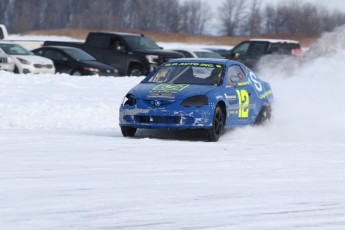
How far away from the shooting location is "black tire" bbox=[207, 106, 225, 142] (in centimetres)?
1314

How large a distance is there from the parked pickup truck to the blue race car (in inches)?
591

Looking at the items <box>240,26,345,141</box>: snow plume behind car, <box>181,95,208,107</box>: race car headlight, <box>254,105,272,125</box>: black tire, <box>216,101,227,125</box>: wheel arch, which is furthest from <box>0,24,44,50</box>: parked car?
<box>181,95,208,107</box>: race car headlight

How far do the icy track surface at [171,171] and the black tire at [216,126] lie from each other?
0.24 m

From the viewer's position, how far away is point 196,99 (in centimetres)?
1309

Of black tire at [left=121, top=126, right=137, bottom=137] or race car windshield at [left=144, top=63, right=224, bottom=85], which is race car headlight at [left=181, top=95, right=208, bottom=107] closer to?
race car windshield at [left=144, top=63, right=224, bottom=85]

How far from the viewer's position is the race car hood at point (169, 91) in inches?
516

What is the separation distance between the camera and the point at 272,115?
1562 centimetres

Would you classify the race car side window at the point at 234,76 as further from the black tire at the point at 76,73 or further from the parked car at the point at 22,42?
the parked car at the point at 22,42

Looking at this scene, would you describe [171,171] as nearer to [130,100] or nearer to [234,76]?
[130,100]

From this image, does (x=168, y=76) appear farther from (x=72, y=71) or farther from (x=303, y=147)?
(x=72, y=71)

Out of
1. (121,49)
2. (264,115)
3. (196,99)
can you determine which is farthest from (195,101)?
(121,49)

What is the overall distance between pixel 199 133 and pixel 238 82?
3.34 ft

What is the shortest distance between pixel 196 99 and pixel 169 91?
426 mm

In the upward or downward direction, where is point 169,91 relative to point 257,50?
upward
